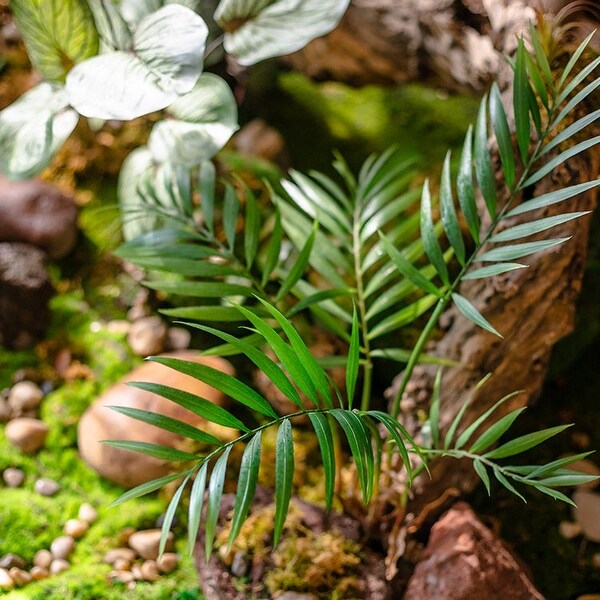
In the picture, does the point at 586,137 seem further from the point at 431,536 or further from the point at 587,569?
the point at 587,569

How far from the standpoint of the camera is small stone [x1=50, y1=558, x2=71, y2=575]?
1.89 metres

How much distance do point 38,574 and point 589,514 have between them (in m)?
1.71

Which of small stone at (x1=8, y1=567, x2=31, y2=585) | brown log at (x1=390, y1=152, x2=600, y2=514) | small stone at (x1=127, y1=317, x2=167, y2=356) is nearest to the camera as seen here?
brown log at (x1=390, y1=152, x2=600, y2=514)

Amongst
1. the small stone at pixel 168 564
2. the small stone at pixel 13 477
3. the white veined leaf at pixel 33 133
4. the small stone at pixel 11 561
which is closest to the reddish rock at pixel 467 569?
the small stone at pixel 168 564

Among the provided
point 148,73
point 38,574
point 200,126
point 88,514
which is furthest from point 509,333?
point 38,574

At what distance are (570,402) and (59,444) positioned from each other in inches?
72.3

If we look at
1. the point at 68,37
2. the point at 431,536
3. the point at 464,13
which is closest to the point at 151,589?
the point at 431,536

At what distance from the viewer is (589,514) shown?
2.09 meters

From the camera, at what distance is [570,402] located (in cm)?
238

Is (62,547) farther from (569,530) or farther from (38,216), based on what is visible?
(569,530)

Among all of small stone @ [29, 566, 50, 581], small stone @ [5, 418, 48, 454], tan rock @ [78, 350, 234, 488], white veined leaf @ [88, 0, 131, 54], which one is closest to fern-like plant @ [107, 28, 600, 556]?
tan rock @ [78, 350, 234, 488]

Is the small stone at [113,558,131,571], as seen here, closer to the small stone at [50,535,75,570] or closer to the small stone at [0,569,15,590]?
the small stone at [50,535,75,570]

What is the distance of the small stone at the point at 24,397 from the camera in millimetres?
2230

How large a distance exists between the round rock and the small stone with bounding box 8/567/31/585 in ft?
0.36
